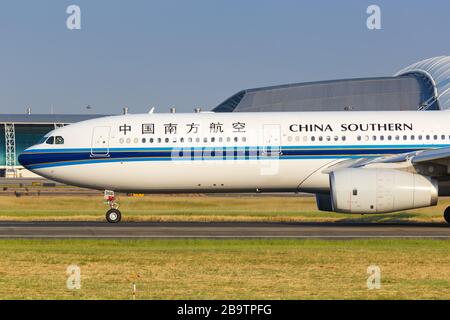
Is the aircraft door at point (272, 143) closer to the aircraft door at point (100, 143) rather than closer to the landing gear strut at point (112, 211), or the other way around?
the aircraft door at point (100, 143)

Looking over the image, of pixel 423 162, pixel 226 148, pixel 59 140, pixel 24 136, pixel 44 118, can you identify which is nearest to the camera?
pixel 423 162

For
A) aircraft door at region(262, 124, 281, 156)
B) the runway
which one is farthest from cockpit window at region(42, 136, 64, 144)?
aircraft door at region(262, 124, 281, 156)

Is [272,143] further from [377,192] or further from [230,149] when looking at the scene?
[377,192]

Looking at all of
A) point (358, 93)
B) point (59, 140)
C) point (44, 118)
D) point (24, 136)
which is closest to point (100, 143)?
point (59, 140)

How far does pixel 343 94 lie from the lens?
370 ft

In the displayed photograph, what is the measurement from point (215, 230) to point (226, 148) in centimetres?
443

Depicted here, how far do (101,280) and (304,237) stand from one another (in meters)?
10.2

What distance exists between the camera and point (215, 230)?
96.4 feet

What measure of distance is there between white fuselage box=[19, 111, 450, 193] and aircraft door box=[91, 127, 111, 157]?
0.04 m

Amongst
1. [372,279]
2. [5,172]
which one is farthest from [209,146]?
[5,172]

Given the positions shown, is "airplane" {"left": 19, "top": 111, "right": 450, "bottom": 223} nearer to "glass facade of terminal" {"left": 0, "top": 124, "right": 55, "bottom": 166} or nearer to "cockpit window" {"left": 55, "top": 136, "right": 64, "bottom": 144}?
"cockpit window" {"left": 55, "top": 136, "right": 64, "bottom": 144}

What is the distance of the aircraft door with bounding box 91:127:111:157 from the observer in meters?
33.6
